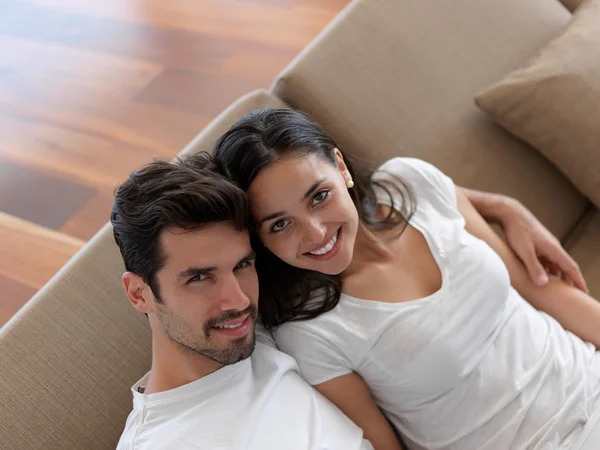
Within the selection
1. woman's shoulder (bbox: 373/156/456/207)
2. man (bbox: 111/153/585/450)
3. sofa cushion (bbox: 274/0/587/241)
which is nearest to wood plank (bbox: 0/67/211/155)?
sofa cushion (bbox: 274/0/587/241)

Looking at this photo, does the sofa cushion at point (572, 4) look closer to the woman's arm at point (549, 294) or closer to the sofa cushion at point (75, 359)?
the woman's arm at point (549, 294)

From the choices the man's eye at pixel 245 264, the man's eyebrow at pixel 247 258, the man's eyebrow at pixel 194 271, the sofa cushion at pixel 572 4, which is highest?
the sofa cushion at pixel 572 4

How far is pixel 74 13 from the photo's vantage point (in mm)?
3477

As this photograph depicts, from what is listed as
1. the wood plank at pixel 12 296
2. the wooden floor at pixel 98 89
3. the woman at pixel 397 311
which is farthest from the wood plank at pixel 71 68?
the woman at pixel 397 311

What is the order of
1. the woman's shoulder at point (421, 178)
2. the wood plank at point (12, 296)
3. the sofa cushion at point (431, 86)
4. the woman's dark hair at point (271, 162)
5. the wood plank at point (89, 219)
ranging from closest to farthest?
the woman's dark hair at point (271, 162) < the woman's shoulder at point (421, 178) < the sofa cushion at point (431, 86) < the wood plank at point (12, 296) < the wood plank at point (89, 219)

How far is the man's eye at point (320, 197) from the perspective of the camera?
4.04 ft

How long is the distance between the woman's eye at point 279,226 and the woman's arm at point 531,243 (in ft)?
1.85

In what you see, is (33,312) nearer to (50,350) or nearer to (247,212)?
(50,350)

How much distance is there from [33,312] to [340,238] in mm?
628

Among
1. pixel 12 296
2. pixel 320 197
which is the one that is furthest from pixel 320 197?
pixel 12 296

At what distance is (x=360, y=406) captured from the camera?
1.31m

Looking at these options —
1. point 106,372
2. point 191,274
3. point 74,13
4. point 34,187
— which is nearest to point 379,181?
point 191,274

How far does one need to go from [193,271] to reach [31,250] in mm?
1483

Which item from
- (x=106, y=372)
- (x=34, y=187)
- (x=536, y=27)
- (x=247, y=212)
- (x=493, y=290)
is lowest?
(x=34, y=187)
